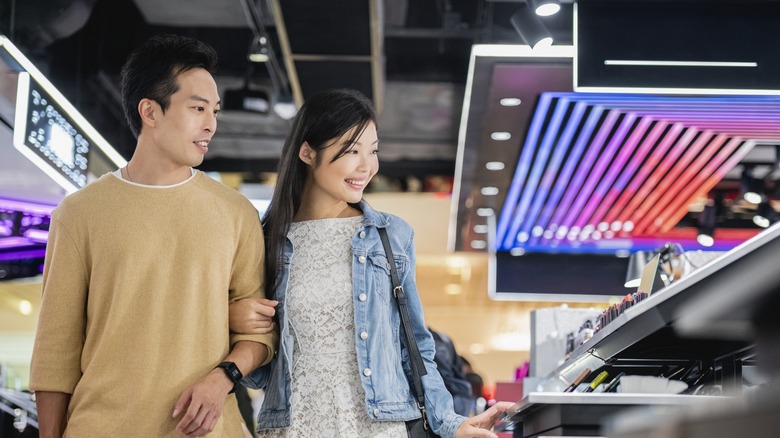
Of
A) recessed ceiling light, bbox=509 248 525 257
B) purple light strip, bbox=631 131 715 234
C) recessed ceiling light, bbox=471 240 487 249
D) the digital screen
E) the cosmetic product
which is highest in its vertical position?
recessed ceiling light, bbox=471 240 487 249

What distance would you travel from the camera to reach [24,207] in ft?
19.6

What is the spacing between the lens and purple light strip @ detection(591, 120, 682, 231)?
7488 millimetres

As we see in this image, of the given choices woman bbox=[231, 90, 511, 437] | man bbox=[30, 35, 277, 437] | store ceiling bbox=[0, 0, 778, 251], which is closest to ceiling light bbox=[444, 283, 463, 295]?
store ceiling bbox=[0, 0, 778, 251]

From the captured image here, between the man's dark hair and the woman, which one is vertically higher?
the man's dark hair

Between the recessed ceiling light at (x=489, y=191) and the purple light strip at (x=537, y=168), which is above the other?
the purple light strip at (x=537, y=168)

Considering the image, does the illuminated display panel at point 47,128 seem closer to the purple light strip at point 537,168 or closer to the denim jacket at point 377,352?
the denim jacket at point 377,352

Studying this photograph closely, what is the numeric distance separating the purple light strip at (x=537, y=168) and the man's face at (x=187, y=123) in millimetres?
4795

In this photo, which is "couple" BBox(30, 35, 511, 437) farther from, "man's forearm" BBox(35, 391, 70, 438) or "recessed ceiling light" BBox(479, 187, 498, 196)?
"recessed ceiling light" BBox(479, 187, 498, 196)

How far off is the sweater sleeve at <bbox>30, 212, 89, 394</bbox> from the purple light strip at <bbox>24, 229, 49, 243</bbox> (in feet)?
13.8

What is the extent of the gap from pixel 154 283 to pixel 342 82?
178 inches

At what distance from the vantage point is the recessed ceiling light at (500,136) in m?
7.53

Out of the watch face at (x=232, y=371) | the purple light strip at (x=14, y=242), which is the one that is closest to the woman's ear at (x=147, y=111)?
the watch face at (x=232, y=371)

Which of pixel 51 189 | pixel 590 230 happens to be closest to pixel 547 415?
pixel 51 189

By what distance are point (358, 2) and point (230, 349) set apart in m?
3.45
